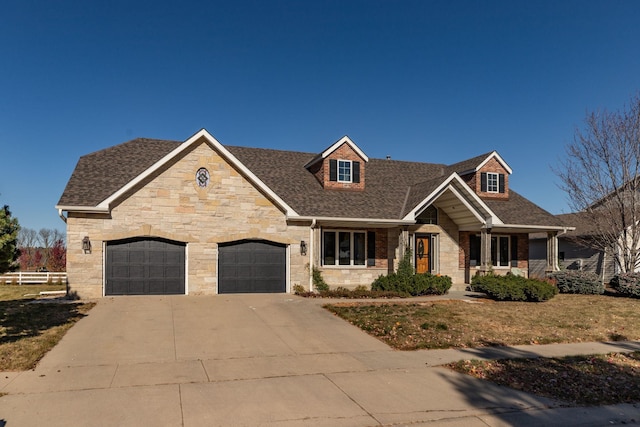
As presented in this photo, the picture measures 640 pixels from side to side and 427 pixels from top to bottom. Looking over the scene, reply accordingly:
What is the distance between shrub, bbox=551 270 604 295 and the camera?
2069 centimetres

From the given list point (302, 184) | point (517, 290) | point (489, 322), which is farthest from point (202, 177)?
point (517, 290)

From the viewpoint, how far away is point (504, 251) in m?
23.6

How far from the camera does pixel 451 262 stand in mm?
22156

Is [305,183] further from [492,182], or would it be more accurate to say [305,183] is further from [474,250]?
[492,182]

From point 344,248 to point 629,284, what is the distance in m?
12.3

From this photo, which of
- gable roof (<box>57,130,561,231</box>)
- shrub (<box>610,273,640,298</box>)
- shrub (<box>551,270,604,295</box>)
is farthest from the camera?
shrub (<box>551,270,604,295</box>)

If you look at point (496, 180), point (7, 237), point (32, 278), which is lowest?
point (32, 278)

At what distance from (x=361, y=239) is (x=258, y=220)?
501 centimetres

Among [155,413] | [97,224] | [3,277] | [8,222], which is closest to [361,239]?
[97,224]

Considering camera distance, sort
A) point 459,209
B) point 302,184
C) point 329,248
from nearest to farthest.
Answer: point 329,248 < point 459,209 < point 302,184

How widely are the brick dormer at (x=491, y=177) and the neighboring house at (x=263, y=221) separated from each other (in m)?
0.08

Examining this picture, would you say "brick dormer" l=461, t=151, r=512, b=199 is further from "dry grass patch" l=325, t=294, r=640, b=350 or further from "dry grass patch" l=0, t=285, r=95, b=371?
"dry grass patch" l=0, t=285, r=95, b=371

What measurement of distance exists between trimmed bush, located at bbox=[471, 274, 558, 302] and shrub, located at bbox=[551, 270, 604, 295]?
3354 mm

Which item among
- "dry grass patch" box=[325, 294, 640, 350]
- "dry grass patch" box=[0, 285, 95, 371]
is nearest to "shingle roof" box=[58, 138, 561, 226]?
"dry grass patch" box=[0, 285, 95, 371]
